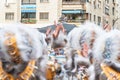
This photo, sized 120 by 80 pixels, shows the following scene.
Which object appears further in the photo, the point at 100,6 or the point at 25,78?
the point at 100,6

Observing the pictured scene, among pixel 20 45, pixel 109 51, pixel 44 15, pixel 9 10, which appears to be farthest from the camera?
pixel 9 10

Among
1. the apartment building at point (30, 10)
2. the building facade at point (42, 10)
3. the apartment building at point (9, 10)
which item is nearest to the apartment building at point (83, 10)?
the building facade at point (42, 10)

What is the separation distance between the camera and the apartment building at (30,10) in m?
39.6

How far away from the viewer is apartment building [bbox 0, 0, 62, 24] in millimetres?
39591

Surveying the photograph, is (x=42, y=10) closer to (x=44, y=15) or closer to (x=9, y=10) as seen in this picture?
(x=44, y=15)

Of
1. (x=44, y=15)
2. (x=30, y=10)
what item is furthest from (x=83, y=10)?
(x=30, y=10)

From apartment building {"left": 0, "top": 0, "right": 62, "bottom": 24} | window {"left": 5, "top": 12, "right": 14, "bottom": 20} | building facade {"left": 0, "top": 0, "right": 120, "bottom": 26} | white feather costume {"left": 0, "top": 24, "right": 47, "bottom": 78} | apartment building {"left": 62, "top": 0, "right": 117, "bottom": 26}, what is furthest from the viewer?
apartment building {"left": 62, "top": 0, "right": 117, "bottom": 26}

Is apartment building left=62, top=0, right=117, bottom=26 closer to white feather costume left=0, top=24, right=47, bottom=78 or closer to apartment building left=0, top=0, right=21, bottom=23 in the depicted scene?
apartment building left=0, top=0, right=21, bottom=23

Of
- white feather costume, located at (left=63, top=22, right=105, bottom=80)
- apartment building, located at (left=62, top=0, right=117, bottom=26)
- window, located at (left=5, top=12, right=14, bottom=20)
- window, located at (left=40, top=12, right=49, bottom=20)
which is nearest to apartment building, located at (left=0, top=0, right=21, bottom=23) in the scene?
window, located at (left=5, top=12, right=14, bottom=20)

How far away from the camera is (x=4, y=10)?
40031 millimetres

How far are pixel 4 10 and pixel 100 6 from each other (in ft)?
39.1

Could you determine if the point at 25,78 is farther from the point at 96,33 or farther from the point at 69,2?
the point at 69,2

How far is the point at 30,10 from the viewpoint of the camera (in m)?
39.7

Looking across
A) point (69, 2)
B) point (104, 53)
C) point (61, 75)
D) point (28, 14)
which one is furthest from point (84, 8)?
point (104, 53)
